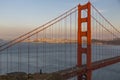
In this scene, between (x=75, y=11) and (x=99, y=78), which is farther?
(x=99, y=78)

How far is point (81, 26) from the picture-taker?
27.3m

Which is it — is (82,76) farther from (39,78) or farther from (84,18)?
(39,78)

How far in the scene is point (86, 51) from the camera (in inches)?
1055

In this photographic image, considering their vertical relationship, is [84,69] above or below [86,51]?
below

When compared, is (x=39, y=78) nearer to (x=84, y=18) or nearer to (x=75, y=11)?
(x=84, y=18)

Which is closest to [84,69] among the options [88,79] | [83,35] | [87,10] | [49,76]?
[88,79]

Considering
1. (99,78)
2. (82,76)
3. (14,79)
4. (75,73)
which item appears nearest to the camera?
(14,79)

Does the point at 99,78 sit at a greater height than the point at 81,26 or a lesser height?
lesser

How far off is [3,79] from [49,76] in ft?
7.99

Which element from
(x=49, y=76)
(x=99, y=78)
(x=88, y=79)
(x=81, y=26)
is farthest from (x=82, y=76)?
(x=99, y=78)

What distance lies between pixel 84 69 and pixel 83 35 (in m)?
3.57

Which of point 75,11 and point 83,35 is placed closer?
point 83,35

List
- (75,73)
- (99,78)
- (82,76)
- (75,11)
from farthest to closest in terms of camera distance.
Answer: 1. (99,78)
2. (75,11)
3. (82,76)
4. (75,73)

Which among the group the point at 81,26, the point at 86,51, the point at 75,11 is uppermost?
the point at 75,11
